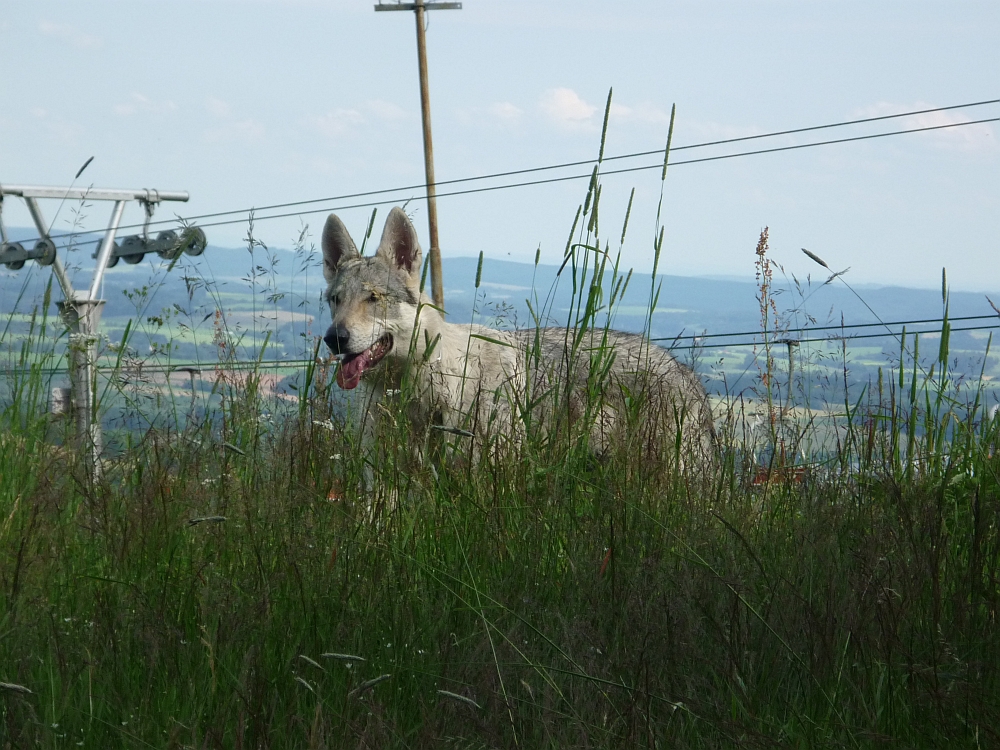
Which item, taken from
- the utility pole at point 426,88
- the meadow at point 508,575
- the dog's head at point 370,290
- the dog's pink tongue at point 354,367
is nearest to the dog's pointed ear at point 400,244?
the dog's head at point 370,290

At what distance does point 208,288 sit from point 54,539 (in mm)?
1441

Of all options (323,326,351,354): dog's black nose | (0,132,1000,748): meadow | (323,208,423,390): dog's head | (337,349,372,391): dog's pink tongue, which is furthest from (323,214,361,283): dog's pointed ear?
(0,132,1000,748): meadow

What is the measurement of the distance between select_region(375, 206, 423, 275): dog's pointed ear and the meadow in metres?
1.68

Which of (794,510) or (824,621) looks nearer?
(824,621)

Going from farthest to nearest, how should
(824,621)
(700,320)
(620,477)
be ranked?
(700,320) < (620,477) < (824,621)

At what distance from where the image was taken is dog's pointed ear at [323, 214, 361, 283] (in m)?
5.27

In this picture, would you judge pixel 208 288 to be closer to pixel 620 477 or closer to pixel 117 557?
pixel 117 557

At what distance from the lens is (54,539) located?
2666 millimetres

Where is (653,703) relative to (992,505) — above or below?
below

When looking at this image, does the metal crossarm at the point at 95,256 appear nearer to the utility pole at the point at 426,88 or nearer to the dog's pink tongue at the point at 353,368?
the dog's pink tongue at the point at 353,368

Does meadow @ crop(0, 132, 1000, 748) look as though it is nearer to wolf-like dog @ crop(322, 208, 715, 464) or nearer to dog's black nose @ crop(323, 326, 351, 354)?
wolf-like dog @ crop(322, 208, 715, 464)

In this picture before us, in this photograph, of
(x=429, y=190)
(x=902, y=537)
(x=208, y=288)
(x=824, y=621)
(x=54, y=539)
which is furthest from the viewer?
(x=429, y=190)

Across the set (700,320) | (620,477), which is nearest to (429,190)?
(700,320)

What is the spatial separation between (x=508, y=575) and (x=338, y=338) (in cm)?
277
